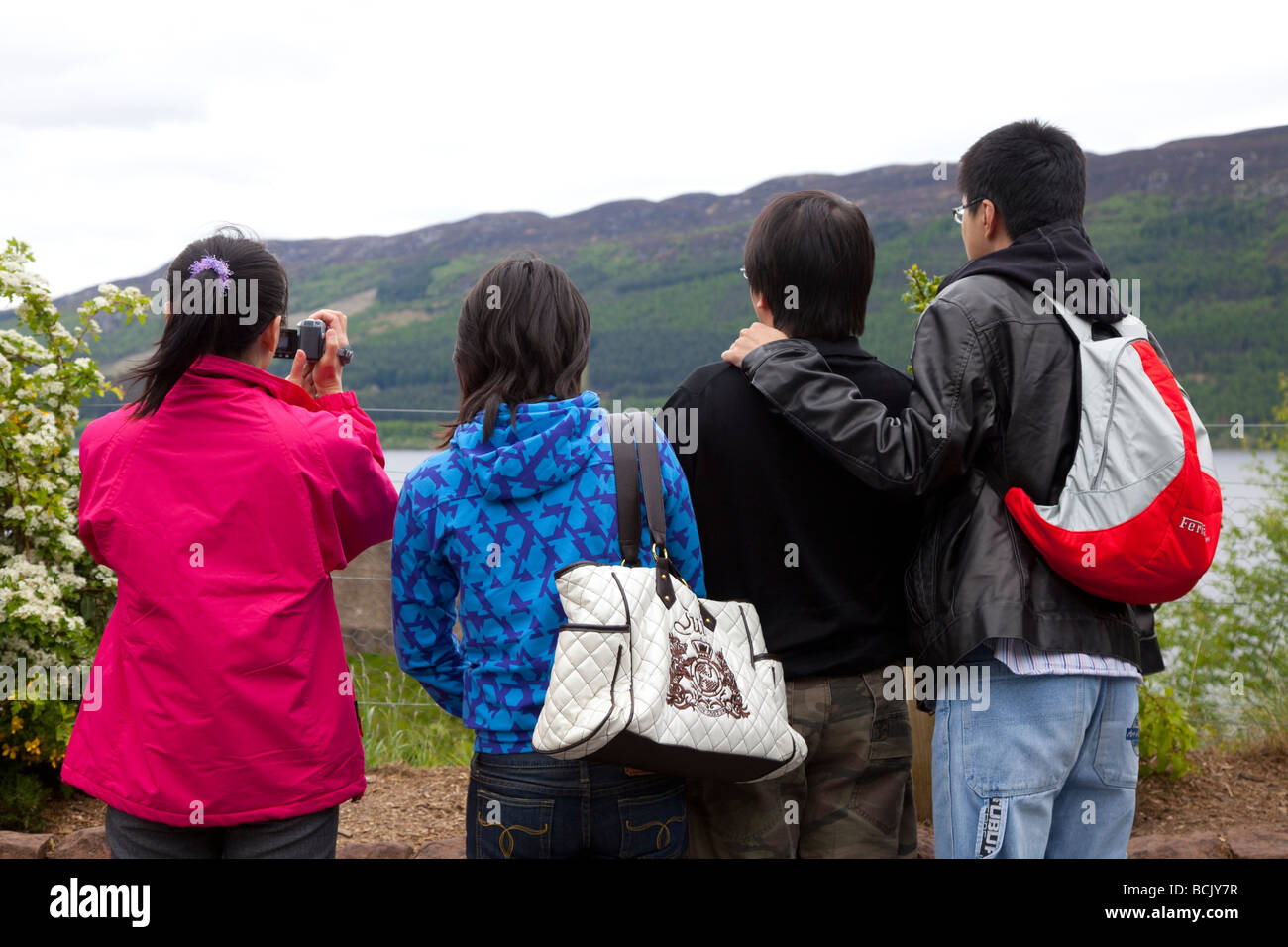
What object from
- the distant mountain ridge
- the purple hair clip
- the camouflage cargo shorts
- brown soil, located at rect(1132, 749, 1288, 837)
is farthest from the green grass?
the distant mountain ridge

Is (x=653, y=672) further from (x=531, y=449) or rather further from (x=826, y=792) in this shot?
(x=826, y=792)

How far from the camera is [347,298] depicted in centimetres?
8450

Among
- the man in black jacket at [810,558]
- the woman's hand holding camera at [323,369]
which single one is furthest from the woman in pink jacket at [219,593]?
the man in black jacket at [810,558]

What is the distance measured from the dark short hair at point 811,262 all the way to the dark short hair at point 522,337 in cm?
41

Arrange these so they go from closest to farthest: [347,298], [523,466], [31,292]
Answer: [523,466], [31,292], [347,298]

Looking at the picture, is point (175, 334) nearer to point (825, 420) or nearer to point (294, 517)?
point (294, 517)

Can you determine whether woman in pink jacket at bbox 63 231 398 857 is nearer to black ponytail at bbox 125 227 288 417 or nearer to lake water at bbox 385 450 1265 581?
black ponytail at bbox 125 227 288 417

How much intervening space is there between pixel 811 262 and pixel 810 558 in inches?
22.2

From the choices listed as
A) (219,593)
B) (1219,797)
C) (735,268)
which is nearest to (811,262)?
(219,593)

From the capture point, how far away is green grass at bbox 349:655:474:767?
5.24 m

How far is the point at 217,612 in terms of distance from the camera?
202 centimetres

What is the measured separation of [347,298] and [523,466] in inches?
3387

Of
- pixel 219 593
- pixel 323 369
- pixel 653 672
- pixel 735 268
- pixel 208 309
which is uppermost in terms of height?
pixel 735 268

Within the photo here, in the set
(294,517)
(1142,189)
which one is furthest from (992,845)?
(1142,189)
